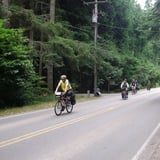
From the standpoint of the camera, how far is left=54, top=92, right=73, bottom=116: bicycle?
17.8 meters

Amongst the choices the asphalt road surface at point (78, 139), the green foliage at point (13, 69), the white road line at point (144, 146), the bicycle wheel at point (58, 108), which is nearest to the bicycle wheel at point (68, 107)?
the bicycle wheel at point (58, 108)

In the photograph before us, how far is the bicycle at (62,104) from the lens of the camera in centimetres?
1782

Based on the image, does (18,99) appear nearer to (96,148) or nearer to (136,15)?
(96,148)

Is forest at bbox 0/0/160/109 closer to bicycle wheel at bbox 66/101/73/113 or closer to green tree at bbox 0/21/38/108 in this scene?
green tree at bbox 0/21/38/108

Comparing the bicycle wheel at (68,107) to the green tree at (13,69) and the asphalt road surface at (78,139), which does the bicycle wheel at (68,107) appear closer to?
the asphalt road surface at (78,139)

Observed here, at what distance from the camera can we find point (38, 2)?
3666 cm

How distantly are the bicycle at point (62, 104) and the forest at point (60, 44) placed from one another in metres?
4.01

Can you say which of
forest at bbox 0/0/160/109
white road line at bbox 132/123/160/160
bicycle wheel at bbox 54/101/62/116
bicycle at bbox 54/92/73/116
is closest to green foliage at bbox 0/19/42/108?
forest at bbox 0/0/160/109

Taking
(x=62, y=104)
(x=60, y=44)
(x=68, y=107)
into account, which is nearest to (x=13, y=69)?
(x=68, y=107)

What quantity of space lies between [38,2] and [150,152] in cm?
2940

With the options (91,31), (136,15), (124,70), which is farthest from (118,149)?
(136,15)

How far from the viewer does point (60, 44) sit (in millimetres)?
29406

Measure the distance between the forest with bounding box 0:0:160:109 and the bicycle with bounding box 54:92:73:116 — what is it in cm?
401

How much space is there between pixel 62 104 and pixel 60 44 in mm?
11845
